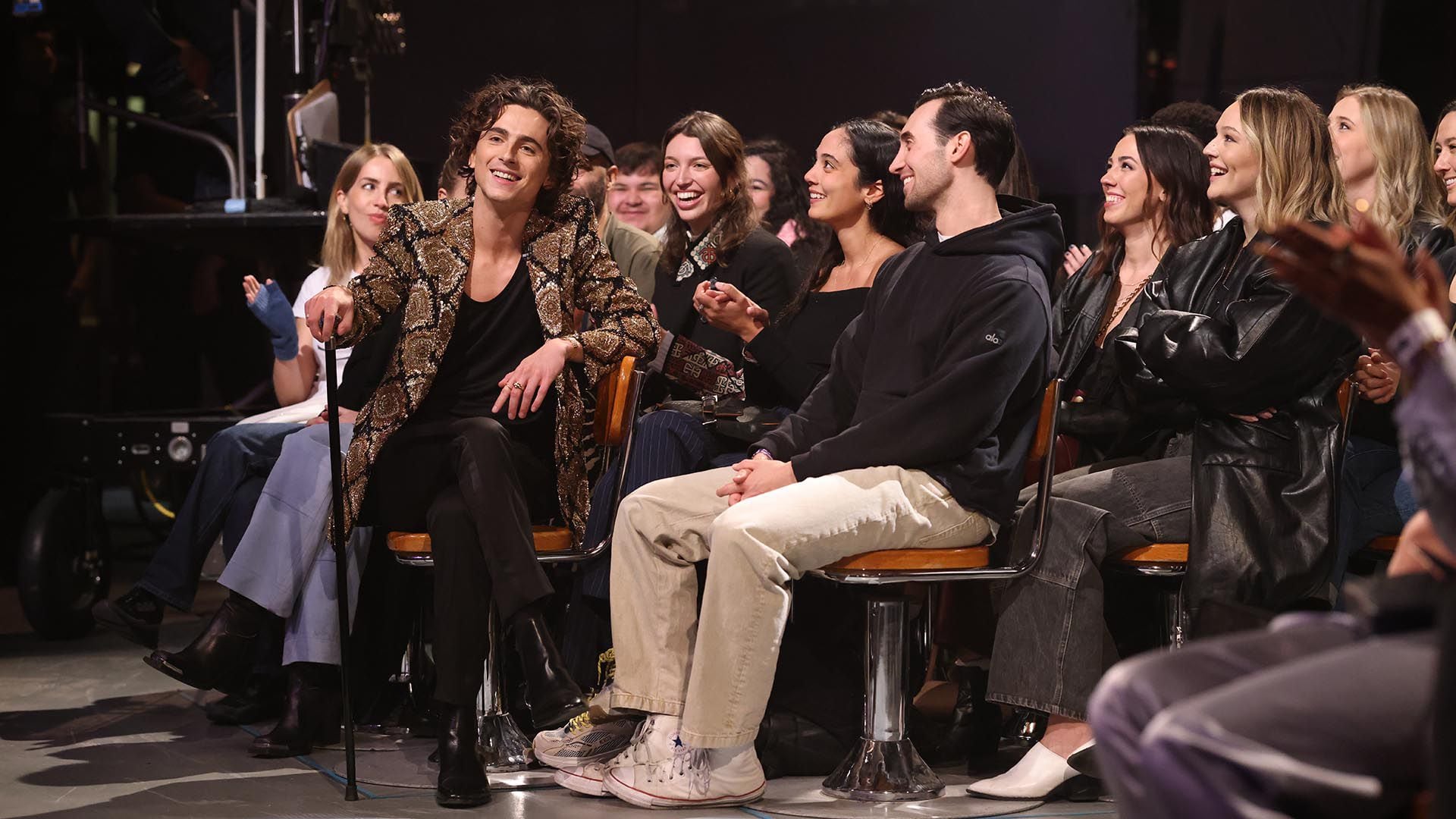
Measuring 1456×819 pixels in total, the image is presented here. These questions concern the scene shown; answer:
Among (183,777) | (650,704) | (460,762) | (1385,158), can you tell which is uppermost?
(1385,158)

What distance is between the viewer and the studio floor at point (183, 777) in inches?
112

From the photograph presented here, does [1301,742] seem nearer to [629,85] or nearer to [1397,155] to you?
[1397,155]

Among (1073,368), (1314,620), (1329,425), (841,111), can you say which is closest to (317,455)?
(1073,368)

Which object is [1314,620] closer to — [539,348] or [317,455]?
[539,348]

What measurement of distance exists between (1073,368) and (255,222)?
2479 mm

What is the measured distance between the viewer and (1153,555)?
297 cm

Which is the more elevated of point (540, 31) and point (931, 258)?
point (540, 31)

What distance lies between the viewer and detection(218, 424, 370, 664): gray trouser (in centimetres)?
332

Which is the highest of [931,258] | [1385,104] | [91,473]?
[1385,104]

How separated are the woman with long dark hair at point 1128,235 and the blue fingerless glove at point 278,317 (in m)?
1.99

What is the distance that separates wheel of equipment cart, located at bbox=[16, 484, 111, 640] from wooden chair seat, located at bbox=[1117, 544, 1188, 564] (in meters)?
3.07

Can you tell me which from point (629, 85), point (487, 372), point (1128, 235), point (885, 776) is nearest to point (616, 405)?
point (487, 372)

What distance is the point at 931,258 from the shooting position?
310 cm

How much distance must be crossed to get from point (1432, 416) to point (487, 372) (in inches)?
87.1
